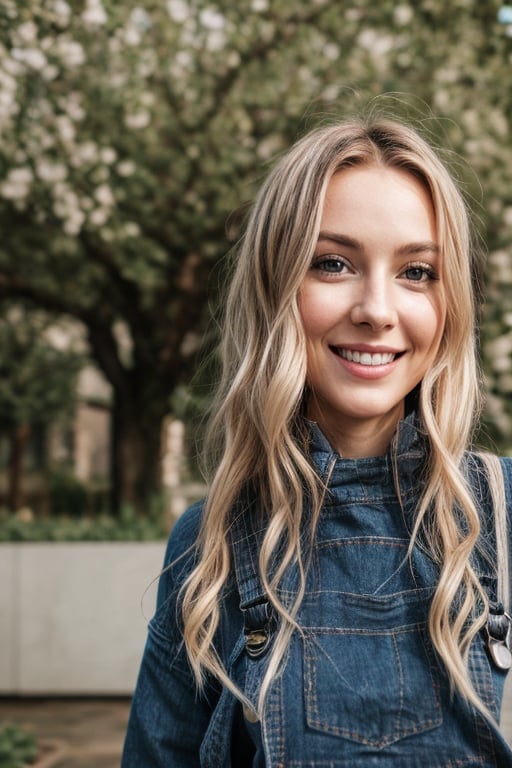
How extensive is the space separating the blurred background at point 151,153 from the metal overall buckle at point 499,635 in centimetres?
489

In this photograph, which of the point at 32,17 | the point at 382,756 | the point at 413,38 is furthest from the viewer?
the point at 413,38

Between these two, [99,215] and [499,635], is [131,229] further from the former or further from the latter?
[499,635]

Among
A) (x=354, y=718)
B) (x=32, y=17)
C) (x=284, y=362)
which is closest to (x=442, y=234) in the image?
(x=284, y=362)

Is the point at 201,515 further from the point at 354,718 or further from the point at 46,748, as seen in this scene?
the point at 46,748

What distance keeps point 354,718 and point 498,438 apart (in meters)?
6.10

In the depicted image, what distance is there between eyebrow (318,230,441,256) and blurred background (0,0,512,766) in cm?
467

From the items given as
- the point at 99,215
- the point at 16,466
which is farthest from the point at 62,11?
the point at 16,466

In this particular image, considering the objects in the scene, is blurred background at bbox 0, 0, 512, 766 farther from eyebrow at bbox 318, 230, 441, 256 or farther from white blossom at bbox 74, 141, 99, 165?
eyebrow at bbox 318, 230, 441, 256

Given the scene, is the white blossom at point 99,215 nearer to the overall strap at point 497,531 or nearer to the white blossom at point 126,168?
the white blossom at point 126,168

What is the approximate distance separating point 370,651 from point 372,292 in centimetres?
56

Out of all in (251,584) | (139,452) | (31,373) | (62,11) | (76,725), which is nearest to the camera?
(251,584)

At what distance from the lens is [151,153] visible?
805cm

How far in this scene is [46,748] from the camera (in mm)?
5773

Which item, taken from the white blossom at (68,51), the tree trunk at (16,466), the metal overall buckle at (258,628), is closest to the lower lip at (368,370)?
the metal overall buckle at (258,628)
